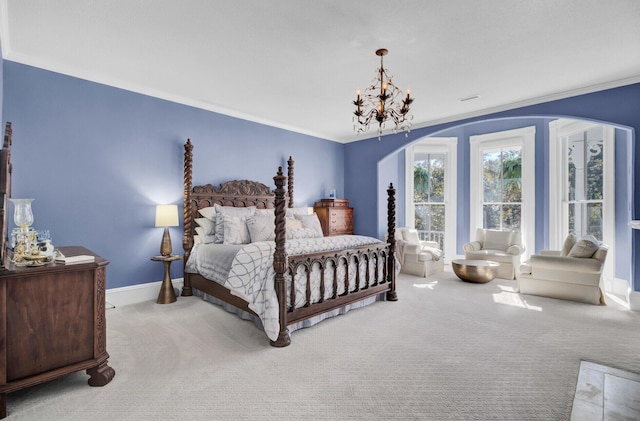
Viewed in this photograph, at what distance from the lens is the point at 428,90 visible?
4.04 m

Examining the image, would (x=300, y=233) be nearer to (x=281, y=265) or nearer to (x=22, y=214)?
(x=281, y=265)

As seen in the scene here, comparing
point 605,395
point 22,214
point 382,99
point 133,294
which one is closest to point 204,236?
point 133,294

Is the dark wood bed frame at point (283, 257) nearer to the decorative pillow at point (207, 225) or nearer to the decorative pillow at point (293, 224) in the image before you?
the decorative pillow at point (207, 225)

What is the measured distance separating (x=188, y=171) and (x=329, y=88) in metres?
2.15

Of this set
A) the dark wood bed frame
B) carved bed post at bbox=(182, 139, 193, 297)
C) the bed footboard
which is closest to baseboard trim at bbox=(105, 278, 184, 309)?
carved bed post at bbox=(182, 139, 193, 297)

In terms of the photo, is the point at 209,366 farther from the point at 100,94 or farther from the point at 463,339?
the point at 100,94

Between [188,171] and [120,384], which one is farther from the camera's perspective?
[188,171]

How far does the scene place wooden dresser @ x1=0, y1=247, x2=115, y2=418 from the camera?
1.84m

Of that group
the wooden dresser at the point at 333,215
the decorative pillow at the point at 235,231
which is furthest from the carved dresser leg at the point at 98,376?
the wooden dresser at the point at 333,215

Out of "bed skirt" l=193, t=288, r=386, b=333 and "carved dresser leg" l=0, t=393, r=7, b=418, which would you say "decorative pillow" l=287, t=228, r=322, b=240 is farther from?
"carved dresser leg" l=0, t=393, r=7, b=418

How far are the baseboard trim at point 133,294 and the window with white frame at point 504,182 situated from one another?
18.9 ft

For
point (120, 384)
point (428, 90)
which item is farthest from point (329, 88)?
point (120, 384)

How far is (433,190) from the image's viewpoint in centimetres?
691

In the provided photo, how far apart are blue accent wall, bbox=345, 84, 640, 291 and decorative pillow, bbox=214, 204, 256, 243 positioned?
→ 8.79 ft
